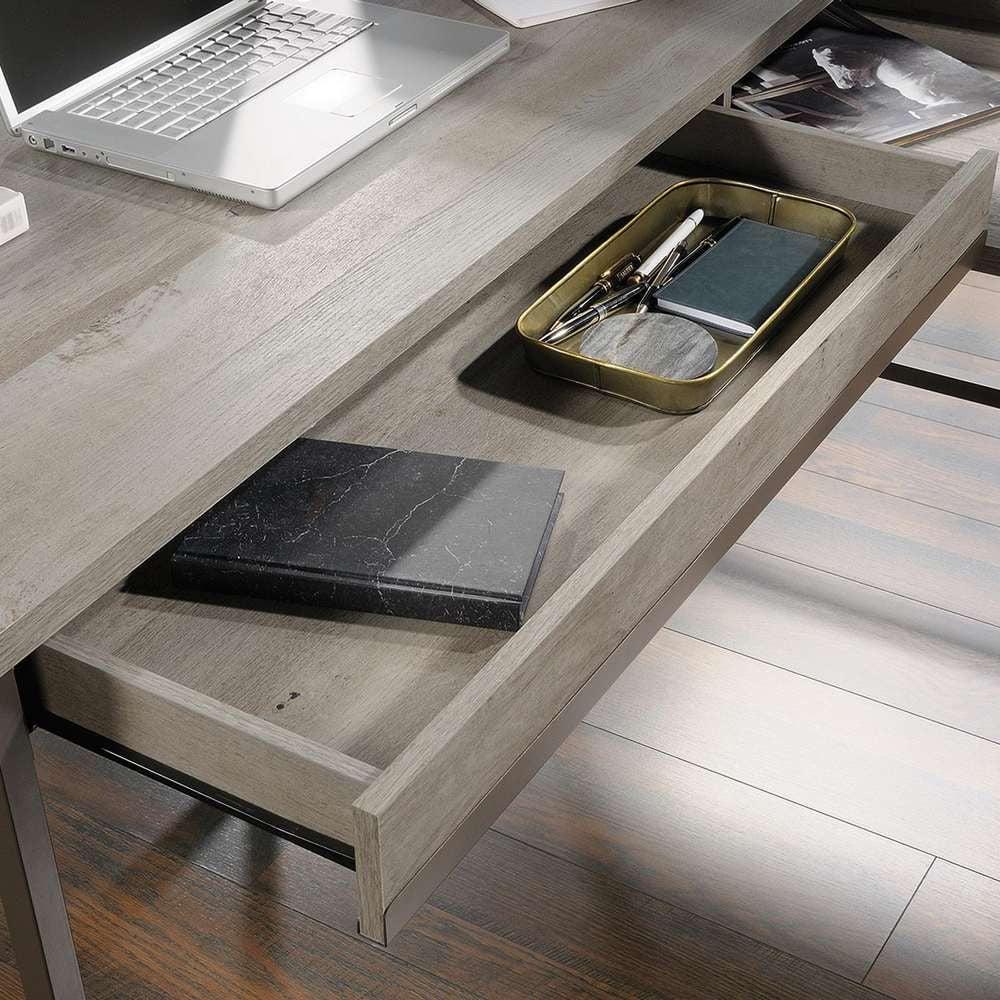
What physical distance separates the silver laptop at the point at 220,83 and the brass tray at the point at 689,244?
0.19m

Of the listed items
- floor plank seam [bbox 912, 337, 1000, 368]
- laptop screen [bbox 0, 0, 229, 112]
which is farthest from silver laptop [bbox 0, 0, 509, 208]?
floor plank seam [bbox 912, 337, 1000, 368]

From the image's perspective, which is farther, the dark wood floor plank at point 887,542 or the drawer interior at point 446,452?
the dark wood floor plank at point 887,542

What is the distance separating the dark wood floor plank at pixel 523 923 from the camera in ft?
3.99

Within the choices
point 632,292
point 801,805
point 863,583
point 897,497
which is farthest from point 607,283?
point 897,497

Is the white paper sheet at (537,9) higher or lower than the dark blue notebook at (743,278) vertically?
higher

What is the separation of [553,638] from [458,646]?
126 mm

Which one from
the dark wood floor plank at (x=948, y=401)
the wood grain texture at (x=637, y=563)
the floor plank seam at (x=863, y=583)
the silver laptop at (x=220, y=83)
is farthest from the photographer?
the dark wood floor plank at (x=948, y=401)

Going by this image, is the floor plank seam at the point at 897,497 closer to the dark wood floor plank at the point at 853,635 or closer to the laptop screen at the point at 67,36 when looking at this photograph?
the dark wood floor plank at the point at 853,635

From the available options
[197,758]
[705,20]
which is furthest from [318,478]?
[705,20]

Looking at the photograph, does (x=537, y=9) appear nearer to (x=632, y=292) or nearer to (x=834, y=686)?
(x=632, y=292)

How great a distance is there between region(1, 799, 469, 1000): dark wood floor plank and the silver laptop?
0.68 m

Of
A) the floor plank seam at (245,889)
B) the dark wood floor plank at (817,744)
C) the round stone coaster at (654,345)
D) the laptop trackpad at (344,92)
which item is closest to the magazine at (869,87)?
the round stone coaster at (654,345)

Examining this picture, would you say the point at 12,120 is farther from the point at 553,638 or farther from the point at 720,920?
the point at 720,920

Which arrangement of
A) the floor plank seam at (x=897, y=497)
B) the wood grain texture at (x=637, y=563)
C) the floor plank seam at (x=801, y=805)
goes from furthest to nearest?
1. the floor plank seam at (x=897, y=497)
2. the floor plank seam at (x=801, y=805)
3. the wood grain texture at (x=637, y=563)
